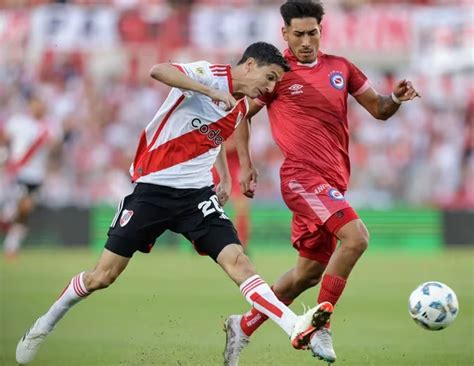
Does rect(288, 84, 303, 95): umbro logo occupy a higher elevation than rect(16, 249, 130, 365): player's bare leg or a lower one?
higher

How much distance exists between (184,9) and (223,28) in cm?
101

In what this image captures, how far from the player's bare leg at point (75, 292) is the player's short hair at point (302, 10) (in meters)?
2.43

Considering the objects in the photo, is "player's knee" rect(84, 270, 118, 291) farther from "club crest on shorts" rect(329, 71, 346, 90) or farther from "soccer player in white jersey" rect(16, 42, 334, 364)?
"club crest on shorts" rect(329, 71, 346, 90)

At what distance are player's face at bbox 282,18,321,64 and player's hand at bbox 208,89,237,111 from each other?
4.71 ft

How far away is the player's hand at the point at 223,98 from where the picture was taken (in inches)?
306

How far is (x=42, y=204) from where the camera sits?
22.7 metres

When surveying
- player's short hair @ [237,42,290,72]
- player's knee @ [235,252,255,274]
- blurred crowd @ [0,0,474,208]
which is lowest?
blurred crowd @ [0,0,474,208]

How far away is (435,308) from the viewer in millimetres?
8695

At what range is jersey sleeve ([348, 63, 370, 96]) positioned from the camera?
9320mm

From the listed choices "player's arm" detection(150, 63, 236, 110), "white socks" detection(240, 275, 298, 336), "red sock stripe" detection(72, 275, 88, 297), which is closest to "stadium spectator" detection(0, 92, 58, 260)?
"red sock stripe" detection(72, 275, 88, 297)

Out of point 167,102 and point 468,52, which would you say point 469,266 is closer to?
point 468,52

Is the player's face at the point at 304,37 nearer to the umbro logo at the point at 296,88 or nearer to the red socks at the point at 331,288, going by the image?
the umbro logo at the point at 296,88

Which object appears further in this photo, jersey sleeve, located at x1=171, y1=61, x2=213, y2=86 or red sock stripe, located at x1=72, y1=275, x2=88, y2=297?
red sock stripe, located at x1=72, y1=275, x2=88, y2=297

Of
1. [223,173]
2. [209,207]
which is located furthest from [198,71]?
[223,173]
